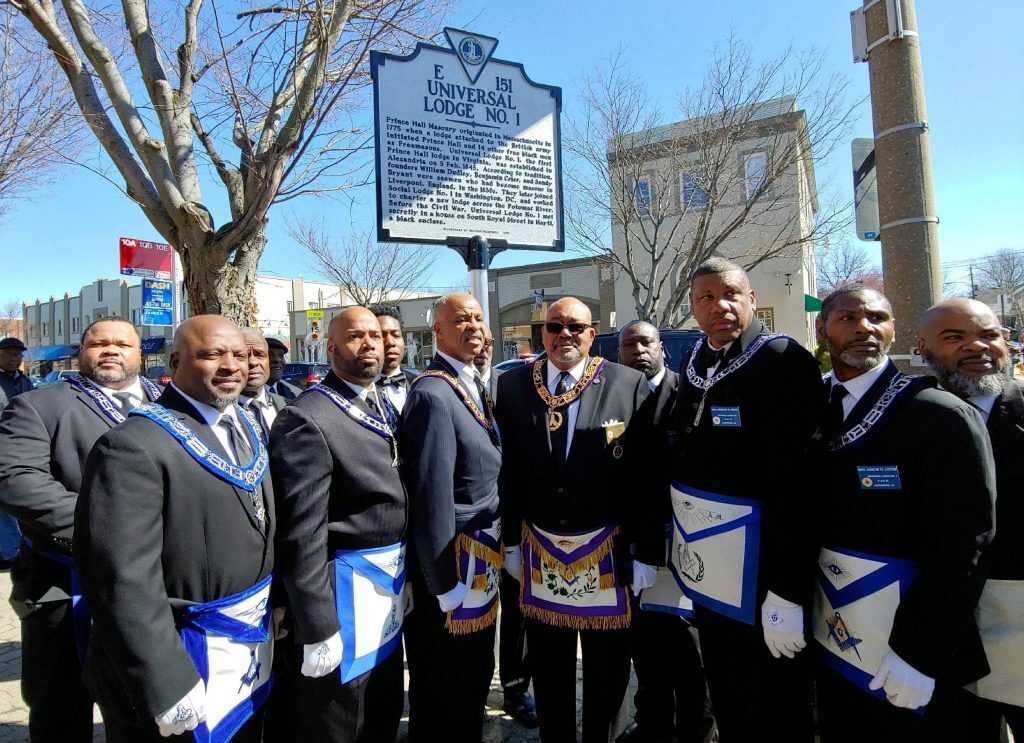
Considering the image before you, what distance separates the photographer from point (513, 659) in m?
3.53

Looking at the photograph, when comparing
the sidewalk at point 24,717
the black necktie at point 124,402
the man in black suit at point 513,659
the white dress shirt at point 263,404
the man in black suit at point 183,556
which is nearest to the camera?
the man in black suit at point 183,556

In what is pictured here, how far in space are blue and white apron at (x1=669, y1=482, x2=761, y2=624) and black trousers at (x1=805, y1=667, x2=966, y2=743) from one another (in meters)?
0.35

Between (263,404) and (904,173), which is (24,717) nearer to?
(263,404)

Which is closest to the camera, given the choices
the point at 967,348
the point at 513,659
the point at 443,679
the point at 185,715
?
the point at 185,715

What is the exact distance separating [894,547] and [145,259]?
11.1m

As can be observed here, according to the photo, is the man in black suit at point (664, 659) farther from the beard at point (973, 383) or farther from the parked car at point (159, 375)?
the parked car at point (159, 375)

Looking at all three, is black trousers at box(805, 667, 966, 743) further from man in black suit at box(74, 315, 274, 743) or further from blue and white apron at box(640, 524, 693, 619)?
man in black suit at box(74, 315, 274, 743)

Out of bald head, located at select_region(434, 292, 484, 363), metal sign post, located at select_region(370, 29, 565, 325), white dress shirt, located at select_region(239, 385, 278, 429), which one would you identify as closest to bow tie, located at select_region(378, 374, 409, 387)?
white dress shirt, located at select_region(239, 385, 278, 429)

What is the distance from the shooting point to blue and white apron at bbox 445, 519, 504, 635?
252 centimetres

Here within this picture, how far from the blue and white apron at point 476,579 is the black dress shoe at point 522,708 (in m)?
1.04

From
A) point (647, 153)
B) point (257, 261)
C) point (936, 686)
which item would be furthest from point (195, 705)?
point (647, 153)

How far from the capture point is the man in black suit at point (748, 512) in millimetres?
2104

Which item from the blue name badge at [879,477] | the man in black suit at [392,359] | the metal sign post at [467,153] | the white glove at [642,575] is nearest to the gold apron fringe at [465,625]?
the white glove at [642,575]

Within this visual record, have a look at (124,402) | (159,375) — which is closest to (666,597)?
(124,402)
